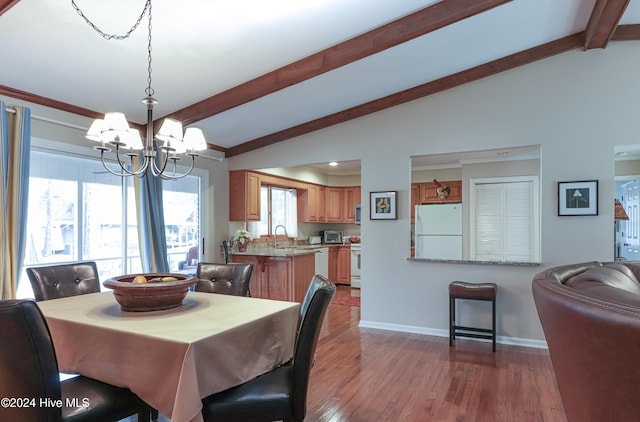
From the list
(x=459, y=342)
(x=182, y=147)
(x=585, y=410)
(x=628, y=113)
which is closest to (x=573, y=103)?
(x=628, y=113)

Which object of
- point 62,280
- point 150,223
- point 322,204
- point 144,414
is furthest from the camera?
point 322,204

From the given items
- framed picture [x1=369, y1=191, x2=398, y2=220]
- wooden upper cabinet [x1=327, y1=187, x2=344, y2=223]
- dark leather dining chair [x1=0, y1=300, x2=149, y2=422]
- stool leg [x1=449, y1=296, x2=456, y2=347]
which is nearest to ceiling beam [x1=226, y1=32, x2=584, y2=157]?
framed picture [x1=369, y1=191, x2=398, y2=220]

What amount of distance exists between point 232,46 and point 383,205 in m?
2.47

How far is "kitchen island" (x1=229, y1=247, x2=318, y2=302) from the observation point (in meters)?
5.22

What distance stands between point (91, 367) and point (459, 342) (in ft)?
11.3

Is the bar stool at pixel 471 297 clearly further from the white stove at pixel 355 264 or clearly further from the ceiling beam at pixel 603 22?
the white stove at pixel 355 264

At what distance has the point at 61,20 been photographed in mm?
2336

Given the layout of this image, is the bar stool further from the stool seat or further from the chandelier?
the chandelier

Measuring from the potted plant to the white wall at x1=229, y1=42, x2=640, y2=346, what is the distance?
5.33 feet

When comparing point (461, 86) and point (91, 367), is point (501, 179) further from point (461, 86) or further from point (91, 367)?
point (91, 367)

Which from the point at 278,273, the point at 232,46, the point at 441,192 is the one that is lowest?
the point at 278,273

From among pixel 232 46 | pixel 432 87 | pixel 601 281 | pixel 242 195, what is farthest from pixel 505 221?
pixel 232 46

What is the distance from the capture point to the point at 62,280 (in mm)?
2721

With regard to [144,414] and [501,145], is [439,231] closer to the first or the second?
[501,145]
